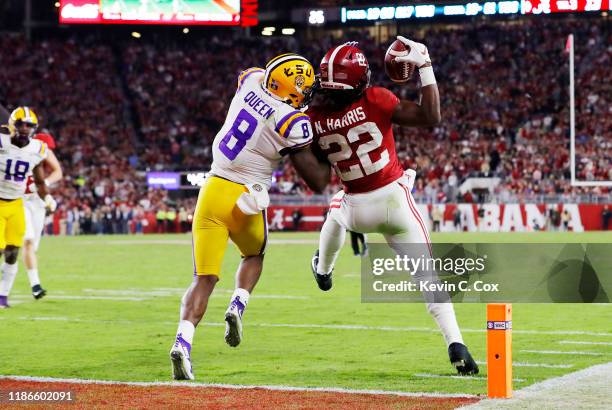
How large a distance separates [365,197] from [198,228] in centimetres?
108

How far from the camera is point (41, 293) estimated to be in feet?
35.3

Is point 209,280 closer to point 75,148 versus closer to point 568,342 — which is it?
point 568,342

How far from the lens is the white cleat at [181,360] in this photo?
564 cm

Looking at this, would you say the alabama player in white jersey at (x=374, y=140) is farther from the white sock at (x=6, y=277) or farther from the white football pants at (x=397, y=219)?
the white sock at (x=6, y=277)

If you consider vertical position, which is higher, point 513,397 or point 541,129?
point 541,129

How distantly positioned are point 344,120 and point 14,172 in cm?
490

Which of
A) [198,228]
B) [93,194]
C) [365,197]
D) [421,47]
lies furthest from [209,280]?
[93,194]

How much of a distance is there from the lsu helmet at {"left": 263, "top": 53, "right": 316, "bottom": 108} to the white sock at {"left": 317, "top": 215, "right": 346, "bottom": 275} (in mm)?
1154

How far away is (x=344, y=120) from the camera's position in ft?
19.7

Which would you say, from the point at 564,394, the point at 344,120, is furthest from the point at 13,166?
the point at 564,394

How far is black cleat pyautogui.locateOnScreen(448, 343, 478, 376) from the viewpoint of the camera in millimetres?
5746

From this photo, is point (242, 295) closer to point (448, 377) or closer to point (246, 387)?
point (246, 387)

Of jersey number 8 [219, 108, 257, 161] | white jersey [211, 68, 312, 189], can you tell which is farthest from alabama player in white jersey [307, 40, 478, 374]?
jersey number 8 [219, 108, 257, 161]

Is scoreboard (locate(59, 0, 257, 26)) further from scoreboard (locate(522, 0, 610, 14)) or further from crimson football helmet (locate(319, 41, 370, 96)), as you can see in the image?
crimson football helmet (locate(319, 41, 370, 96))
